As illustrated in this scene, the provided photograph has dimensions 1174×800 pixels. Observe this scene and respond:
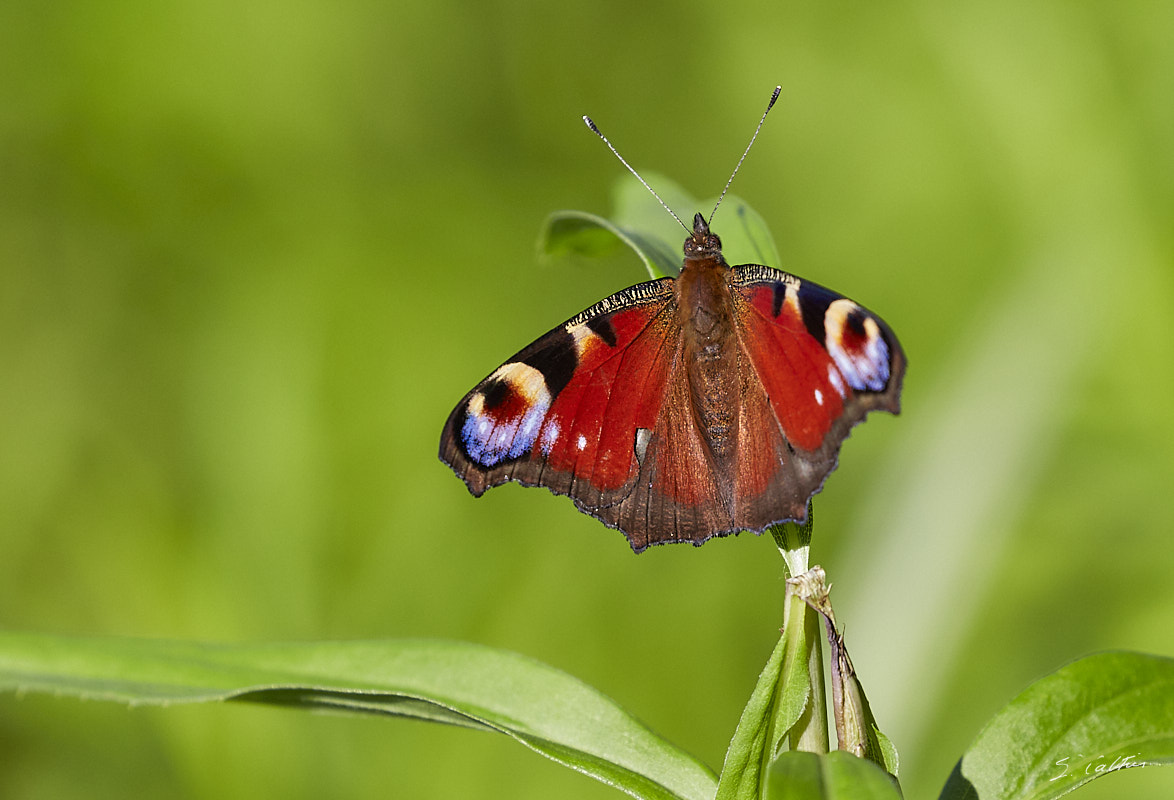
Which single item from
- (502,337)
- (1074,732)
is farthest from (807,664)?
(502,337)

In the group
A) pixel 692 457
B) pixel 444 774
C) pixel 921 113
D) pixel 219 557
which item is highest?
pixel 921 113

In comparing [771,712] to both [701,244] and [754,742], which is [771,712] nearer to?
[754,742]

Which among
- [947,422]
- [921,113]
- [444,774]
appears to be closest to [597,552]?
[444,774]

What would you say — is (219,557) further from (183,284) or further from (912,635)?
(912,635)

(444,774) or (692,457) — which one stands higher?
(692,457)

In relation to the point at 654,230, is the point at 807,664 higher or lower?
lower

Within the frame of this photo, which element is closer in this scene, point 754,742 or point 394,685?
point 754,742
